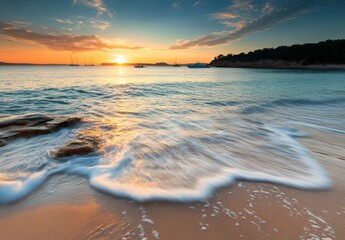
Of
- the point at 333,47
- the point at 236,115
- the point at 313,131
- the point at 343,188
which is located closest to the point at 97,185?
the point at 343,188

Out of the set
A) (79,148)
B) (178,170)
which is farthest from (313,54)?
(79,148)

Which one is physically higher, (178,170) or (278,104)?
(178,170)

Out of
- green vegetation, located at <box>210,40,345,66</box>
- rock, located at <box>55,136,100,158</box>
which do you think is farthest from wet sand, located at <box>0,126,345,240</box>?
green vegetation, located at <box>210,40,345,66</box>

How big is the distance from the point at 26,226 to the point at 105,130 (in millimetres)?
4182

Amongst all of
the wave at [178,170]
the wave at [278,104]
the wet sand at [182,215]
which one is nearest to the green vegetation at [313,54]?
the wave at [278,104]

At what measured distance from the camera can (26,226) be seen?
2.31m

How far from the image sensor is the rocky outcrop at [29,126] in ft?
17.8

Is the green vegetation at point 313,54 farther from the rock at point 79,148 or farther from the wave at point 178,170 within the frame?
the rock at point 79,148

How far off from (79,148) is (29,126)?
298 centimetres

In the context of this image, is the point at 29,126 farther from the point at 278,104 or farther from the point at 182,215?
the point at 278,104

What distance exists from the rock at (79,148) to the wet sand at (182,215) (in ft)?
3.72

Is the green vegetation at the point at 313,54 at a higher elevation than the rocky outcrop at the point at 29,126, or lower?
higher

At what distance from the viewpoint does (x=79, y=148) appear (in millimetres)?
4500

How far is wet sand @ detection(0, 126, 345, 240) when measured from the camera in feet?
7.23
